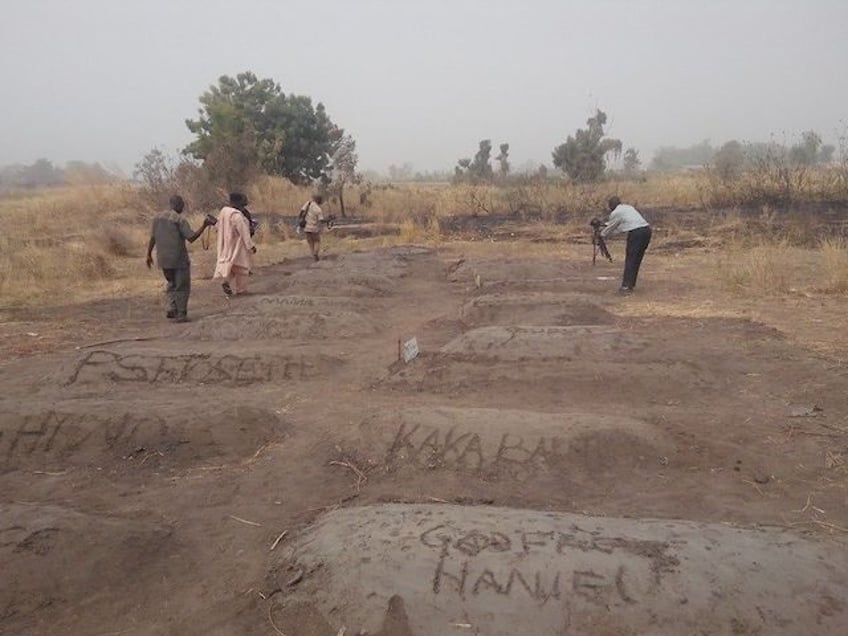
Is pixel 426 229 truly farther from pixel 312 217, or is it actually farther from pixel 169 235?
pixel 169 235

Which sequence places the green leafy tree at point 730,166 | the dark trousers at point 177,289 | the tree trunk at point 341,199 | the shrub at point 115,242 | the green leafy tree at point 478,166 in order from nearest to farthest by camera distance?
the dark trousers at point 177,289 → the shrub at point 115,242 → the green leafy tree at point 730,166 → the tree trunk at point 341,199 → the green leafy tree at point 478,166

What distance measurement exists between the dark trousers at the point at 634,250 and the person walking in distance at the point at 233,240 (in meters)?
5.32

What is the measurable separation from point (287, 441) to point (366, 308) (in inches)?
179

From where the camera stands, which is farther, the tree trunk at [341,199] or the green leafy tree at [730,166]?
the tree trunk at [341,199]

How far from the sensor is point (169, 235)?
8.63 meters

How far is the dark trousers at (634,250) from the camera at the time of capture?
952cm

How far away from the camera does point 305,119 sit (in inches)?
1011

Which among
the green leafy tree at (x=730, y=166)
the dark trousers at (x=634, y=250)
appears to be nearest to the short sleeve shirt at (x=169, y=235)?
the dark trousers at (x=634, y=250)

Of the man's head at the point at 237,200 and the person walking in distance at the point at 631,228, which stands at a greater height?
the man's head at the point at 237,200

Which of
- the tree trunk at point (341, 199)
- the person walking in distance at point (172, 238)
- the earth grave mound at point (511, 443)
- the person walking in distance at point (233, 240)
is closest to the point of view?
the earth grave mound at point (511, 443)

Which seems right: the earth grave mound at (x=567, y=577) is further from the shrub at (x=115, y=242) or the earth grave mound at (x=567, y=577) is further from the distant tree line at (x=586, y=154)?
the distant tree line at (x=586, y=154)

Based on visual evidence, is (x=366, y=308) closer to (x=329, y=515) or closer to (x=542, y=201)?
(x=329, y=515)

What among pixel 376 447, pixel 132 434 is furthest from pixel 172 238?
pixel 376 447

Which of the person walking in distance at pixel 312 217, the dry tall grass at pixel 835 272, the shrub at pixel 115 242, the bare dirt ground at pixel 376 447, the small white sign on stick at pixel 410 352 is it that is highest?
the person walking in distance at pixel 312 217
